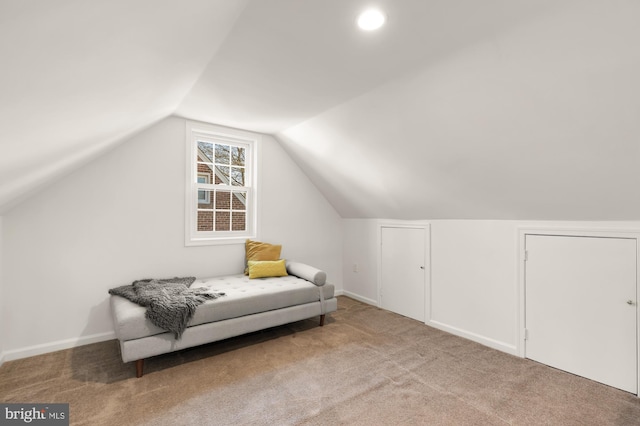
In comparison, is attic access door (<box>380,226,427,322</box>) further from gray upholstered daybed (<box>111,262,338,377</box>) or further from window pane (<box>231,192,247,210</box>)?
window pane (<box>231,192,247,210</box>)

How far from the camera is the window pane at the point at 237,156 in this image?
4.32 meters

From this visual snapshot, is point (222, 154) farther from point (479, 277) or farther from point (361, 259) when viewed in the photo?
point (479, 277)

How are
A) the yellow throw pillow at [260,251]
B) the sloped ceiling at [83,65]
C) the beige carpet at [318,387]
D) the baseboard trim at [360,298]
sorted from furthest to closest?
the baseboard trim at [360,298]
the yellow throw pillow at [260,251]
the beige carpet at [318,387]
the sloped ceiling at [83,65]

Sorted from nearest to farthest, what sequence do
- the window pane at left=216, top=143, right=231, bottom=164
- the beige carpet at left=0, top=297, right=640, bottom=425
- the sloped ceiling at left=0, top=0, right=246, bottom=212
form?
the sloped ceiling at left=0, top=0, right=246, bottom=212
the beige carpet at left=0, top=297, right=640, bottom=425
the window pane at left=216, top=143, right=231, bottom=164

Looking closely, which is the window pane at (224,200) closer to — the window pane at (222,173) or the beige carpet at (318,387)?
the window pane at (222,173)

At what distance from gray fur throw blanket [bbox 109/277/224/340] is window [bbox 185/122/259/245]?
0.75 m

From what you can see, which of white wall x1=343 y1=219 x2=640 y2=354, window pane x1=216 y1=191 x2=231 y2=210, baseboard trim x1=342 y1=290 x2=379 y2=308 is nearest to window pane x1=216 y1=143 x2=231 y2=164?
window pane x1=216 y1=191 x2=231 y2=210

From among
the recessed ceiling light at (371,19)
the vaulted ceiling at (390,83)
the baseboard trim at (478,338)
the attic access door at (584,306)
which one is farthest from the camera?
the baseboard trim at (478,338)

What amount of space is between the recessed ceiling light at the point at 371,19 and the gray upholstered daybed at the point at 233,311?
2436 mm

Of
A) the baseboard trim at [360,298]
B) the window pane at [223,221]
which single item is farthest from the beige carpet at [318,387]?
the window pane at [223,221]

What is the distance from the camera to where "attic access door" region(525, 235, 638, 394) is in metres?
2.32

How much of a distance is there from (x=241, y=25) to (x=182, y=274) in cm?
280

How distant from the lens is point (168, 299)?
2.64 m

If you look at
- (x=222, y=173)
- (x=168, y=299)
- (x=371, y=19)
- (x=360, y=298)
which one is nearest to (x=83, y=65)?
(x=371, y=19)
